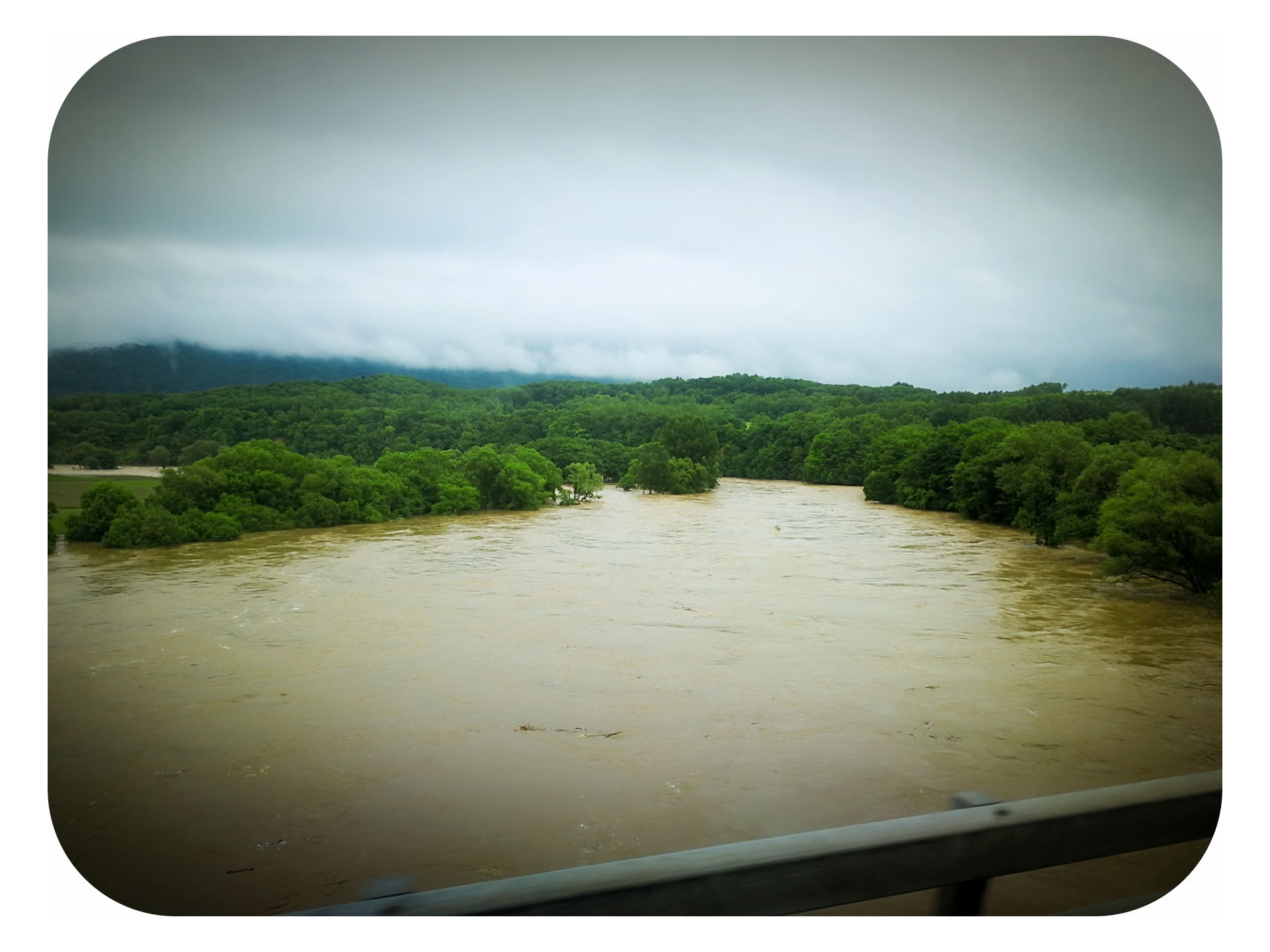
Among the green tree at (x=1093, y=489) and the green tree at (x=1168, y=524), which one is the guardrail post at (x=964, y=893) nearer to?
the green tree at (x=1168, y=524)

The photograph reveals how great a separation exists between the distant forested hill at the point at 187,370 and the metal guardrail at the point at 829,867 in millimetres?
2002

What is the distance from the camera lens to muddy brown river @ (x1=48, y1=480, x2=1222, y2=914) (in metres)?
2.35

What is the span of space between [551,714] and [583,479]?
1011cm

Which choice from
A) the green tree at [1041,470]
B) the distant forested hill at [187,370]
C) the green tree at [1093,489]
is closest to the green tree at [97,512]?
the distant forested hill at [187,370]

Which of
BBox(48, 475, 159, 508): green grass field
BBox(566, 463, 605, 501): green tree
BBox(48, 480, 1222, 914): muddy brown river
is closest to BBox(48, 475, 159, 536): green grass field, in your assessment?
BBox(48, 475, 159, 508): green grass field

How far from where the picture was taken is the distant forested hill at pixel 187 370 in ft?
8.31

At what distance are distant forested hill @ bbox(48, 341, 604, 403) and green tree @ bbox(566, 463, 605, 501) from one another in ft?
25.0

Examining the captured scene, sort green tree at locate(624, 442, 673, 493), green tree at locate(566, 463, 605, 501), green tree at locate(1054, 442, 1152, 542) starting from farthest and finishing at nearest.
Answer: green tree at locate(624, 442, 673, 493) → green tree at locate(566, 463, 605, 501) → green tree at locate(1054, 442, 1152, 542)

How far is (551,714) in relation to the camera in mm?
4418

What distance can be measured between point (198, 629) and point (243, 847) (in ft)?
13.1

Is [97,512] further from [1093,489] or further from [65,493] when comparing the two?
[1093,489]

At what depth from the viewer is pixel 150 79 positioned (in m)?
2.38

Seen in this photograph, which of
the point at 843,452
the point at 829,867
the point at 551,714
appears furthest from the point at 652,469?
the point at 829,867

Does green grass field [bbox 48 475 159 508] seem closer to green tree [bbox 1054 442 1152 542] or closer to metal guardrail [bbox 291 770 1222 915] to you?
metal guardrail [bbox 291 770 1222 915]
